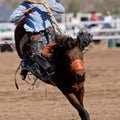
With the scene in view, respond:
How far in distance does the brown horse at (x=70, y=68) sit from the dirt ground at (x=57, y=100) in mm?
1260

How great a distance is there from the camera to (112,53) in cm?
2200

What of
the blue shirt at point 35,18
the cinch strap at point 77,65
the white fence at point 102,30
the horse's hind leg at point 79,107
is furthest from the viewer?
the white fence at point 102,30

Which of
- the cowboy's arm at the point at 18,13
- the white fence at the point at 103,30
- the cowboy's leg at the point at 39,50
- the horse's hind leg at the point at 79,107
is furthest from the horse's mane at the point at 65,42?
the white fence at the point at 103,30

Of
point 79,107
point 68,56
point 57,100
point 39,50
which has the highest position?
point 68,56

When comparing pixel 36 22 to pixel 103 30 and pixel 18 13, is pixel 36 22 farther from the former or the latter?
pixel 103 30

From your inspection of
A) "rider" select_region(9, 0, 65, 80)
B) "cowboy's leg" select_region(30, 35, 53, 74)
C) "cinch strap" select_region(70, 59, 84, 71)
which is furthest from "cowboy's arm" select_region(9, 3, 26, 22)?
"cinch strap" select_region(70, 59, 84, 71)

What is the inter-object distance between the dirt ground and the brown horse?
1.26m

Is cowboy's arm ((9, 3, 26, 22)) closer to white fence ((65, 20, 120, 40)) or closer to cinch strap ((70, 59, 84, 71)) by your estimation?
cinch strap ((70, 59, 84, 71))

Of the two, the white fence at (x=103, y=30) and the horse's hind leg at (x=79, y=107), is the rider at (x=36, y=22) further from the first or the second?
the white fence at (x=103, y=30)

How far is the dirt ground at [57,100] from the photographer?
9.02 metres

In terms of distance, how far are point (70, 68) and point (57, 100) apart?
366 centimetres

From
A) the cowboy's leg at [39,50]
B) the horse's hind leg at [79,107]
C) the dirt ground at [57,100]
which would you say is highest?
the cowboy's leg at [39,50]

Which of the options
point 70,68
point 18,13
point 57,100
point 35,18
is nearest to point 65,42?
point 70,68

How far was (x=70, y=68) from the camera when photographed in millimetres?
6973
